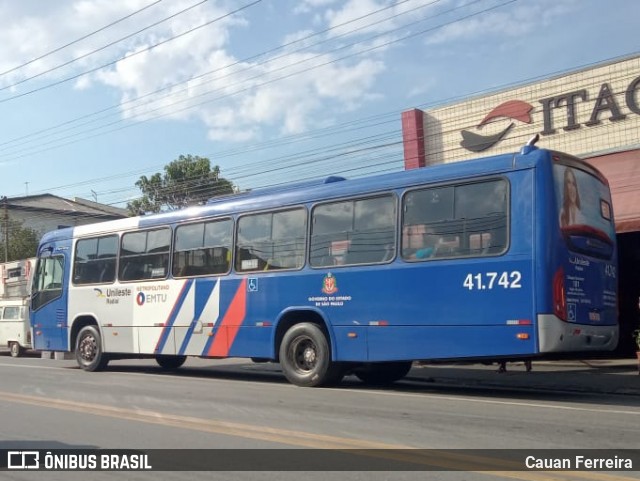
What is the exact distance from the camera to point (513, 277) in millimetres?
9406

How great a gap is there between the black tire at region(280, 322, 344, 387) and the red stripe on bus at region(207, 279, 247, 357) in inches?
43.9

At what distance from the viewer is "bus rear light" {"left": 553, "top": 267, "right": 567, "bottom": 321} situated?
9.15 meters

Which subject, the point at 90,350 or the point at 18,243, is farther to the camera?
the point at 18,243

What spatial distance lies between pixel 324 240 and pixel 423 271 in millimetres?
2037

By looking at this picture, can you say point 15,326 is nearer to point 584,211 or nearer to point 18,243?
point 18,243

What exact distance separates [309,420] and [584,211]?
16.8ft

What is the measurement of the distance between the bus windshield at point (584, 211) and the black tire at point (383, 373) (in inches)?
162

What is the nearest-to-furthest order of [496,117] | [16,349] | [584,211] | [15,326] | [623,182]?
1. [584,211]
2. [623,182]
3. [496,117]
4. [16,349]
5. [15,326]

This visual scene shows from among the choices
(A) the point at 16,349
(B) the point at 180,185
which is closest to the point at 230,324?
(A) the point at 16,349

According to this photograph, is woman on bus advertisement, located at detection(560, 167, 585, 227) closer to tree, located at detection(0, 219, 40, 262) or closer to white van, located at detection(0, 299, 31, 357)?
white van, located at detection(0, 299, 31, 357)

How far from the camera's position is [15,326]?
2528 cm

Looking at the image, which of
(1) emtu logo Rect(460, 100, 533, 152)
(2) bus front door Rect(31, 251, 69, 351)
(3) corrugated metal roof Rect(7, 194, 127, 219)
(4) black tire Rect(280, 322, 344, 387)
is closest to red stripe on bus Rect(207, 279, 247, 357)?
(4) black tire Rect(280, 322, 344, 387)

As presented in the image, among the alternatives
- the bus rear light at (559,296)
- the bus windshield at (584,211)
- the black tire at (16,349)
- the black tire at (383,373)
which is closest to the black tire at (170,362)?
the black tire at (383,373)

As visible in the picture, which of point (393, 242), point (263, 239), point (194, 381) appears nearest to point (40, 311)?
point (194, 381)
